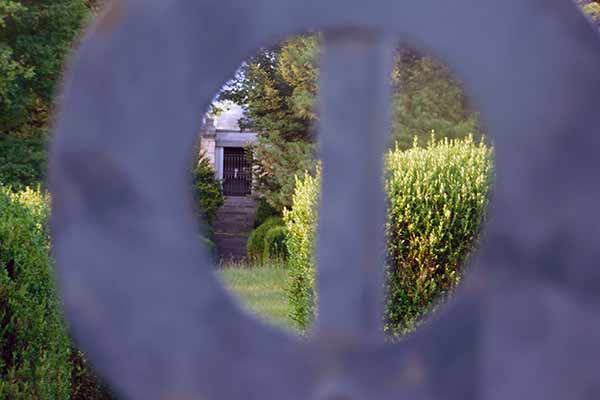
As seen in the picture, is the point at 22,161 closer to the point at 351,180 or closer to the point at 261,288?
the point at 261,288

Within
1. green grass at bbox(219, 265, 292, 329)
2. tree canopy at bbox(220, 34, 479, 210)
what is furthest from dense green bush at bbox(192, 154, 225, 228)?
green grass at bbox(219, 265, 292, 329)

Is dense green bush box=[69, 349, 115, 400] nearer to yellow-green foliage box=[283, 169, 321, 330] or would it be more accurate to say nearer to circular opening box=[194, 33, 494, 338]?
circular opening box=[194, 33, 494, 338]

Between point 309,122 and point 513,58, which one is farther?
point 309,122

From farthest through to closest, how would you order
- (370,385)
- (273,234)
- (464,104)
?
1. (273,234)
2. (464,104)
3. (370,385)

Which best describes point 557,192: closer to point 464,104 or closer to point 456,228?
point 456,228

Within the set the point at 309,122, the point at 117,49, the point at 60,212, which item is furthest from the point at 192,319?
the point at 309,122

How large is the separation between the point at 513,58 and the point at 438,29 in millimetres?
104

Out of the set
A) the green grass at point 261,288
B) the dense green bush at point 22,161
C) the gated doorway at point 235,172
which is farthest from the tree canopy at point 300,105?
the dense green bush at point 22,161

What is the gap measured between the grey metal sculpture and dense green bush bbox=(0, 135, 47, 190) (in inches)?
460

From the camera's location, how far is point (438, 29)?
1013 millimetres

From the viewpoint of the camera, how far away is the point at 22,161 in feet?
41.5

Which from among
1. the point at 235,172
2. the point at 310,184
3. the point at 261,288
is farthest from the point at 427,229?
the point at 235,172

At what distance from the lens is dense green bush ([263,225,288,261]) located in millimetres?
14070

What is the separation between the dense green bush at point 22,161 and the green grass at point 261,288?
3.51 m
